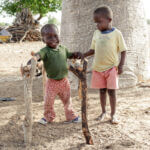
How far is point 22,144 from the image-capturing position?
2.24 metres

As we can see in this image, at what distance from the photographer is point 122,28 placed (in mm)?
3873

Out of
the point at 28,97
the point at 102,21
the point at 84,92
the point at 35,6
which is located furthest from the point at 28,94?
the point at 35,6

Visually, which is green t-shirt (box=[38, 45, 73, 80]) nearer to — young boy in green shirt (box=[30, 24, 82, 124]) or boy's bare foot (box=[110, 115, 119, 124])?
young boy in green shirt (box=[30, 24, 82, 124])

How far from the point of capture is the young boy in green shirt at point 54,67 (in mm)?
2428

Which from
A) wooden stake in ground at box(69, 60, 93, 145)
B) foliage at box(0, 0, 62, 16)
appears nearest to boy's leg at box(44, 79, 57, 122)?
wooden stake in ground at box(69, 60, 93, 145)

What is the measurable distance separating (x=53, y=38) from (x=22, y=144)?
1.15 m

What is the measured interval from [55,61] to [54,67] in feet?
0.23

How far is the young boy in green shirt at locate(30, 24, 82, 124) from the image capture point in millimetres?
2428

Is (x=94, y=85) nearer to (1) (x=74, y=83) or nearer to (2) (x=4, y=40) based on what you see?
(1) (x=74, y=83)

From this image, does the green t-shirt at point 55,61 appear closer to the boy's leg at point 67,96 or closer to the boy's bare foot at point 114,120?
the boy's leg at point 67,96

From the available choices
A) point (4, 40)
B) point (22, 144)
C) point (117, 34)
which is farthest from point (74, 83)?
point (4, 40)

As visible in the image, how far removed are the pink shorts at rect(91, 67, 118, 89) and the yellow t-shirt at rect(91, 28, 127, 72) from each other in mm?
54

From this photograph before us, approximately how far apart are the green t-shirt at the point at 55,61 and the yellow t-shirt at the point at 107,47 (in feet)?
1.30

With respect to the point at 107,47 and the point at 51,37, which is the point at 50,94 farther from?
the point at 107,47
